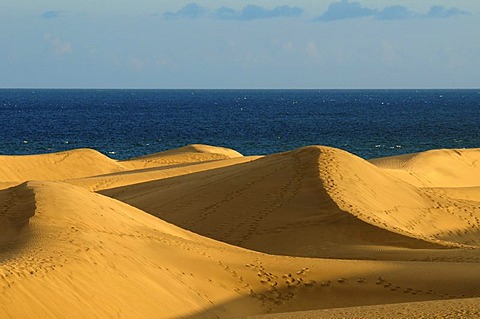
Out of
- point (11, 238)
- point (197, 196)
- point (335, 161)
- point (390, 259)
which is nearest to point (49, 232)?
point (11, 238)

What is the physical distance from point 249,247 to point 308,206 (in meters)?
2.22

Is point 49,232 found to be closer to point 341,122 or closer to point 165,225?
point 165,225

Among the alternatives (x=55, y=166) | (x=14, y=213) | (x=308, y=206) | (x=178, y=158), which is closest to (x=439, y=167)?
(x=178, y=158)

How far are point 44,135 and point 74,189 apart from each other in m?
56.3

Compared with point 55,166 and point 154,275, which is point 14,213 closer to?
point 154,275

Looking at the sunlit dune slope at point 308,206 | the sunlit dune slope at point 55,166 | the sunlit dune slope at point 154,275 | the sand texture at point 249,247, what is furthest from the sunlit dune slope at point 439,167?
the sunlit dune slope at point 154,275

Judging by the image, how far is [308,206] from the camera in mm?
19844

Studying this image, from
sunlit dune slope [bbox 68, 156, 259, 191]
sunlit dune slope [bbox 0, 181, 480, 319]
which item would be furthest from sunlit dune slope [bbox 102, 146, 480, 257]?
sunlit dune slope [bbox 0, 181, 480, 319]

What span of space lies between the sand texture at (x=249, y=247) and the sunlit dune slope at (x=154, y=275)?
0.03 meters

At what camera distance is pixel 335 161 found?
74.1ft

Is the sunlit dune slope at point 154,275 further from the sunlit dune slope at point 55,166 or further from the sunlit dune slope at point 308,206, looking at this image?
the sunlit dune slope at point 55,166

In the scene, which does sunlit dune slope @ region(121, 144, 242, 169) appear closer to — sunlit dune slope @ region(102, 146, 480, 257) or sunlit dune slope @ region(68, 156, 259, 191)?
sunlit dune slope @ region(68, 156, 259, 191)

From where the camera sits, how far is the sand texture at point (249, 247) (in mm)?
10961

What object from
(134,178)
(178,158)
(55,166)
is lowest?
(178,158)
